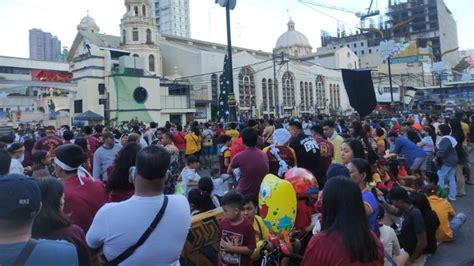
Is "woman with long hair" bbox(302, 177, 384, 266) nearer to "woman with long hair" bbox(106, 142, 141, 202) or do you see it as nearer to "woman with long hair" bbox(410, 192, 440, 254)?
"woman with long hair" bbox(106, 142, 141, 202)

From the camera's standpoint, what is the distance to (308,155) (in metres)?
5.59

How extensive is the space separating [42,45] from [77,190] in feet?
510

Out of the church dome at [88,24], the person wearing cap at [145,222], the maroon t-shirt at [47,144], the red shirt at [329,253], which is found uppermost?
the church dome at [88,24]

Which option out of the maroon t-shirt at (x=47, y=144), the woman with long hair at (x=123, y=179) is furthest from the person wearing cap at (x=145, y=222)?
the maroon t-shirt at (x=47, y=144)

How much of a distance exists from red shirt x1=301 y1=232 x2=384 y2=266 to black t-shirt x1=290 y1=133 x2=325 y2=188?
3.31 meters

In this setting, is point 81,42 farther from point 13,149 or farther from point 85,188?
point 85,188

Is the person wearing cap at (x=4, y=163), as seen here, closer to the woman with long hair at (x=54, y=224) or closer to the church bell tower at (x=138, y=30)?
the woman with long hair at (x=54, y=224)

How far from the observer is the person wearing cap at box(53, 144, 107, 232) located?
3.19 m

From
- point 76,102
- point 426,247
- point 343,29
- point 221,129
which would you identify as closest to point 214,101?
point 76,102

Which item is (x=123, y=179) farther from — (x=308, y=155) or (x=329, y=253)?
(x=308, y=155)

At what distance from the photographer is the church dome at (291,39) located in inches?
3681

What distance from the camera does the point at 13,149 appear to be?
639cm

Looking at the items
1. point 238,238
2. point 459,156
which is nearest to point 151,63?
point 459,156

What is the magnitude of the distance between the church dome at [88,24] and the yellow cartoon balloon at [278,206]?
5790 cm
